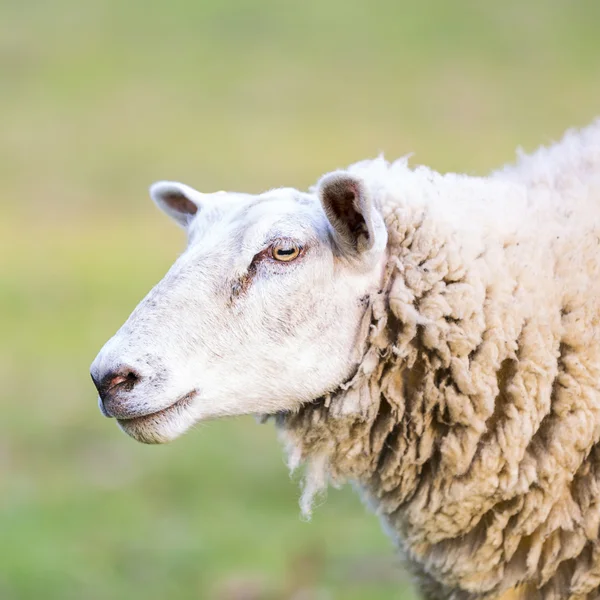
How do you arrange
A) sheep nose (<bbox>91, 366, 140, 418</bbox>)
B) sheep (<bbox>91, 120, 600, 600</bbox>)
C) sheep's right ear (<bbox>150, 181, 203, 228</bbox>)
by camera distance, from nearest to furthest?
sheep nose (<bbox>91, 366, 140, 418</bbox>), sheep (<bbox>91, 120, 600, 600</bbox>), sheep's right ear (<bbox>150, 181, 203, 228</bbox>)

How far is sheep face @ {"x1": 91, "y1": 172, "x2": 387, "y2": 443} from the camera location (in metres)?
3.31

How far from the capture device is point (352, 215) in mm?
3439

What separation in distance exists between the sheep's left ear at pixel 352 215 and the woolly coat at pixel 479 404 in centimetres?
14

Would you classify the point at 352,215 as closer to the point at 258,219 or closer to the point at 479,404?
the point at 258,219

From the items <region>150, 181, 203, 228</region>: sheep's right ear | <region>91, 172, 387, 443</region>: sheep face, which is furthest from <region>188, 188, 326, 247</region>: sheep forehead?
<region>150, 181, 203, 228</region>: sheep's right ear

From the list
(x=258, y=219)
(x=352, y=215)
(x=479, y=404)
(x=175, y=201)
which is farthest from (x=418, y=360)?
(x=175, y=201)

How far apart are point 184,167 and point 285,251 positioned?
800 inches

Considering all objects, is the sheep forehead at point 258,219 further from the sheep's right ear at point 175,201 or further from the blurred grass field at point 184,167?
the blurred grass field at point 184,167

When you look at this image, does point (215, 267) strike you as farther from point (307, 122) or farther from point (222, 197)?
point (307, 122)

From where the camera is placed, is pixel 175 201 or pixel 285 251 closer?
pixel 285 251

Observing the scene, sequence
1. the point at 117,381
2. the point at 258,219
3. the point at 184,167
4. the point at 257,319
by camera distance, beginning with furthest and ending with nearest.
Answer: the point at 184,167, the point at 258,219, the point at 257,319, the point at 117,381

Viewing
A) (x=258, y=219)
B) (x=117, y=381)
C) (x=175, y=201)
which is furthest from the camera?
(x=175, y=201)

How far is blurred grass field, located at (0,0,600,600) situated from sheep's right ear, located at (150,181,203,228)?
2.62 meters

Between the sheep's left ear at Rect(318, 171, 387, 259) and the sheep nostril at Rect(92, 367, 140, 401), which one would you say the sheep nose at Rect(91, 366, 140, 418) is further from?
the sheep's left ear at Rect(318, 171, 387, 259)
